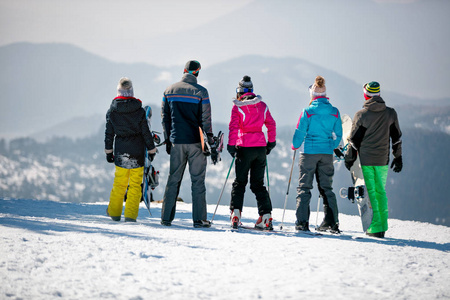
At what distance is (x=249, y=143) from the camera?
787 cm

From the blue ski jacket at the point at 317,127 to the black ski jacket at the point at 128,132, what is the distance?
2.46 meters

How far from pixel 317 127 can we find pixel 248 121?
1135 mm

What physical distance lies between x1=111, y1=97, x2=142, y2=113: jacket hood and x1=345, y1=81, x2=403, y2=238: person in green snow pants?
140 inches

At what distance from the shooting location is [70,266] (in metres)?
4.62

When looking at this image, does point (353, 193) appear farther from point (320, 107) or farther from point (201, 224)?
point (201, 224)

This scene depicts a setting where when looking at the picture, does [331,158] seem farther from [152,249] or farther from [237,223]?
[152,249]

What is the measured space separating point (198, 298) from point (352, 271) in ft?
5.72

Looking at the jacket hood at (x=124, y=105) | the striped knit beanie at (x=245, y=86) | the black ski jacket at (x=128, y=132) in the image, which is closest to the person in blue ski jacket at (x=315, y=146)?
the striped knit beanie at (x=245, y=86)

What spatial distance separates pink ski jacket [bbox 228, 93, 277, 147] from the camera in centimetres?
781

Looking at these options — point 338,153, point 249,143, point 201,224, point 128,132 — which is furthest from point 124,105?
point 338,153

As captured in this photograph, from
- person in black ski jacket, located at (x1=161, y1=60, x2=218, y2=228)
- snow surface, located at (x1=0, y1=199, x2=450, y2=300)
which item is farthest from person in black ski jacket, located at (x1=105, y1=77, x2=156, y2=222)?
snow surface, located at (x1=0, y1=199, x2=450, y2=300)

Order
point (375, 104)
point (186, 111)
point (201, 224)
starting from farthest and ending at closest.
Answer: point (201, 224), point (186, 111), point (375, 104)

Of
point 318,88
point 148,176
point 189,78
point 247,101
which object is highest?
point 318,88

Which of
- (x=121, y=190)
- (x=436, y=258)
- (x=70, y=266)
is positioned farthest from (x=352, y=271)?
(x=121, y=190)
